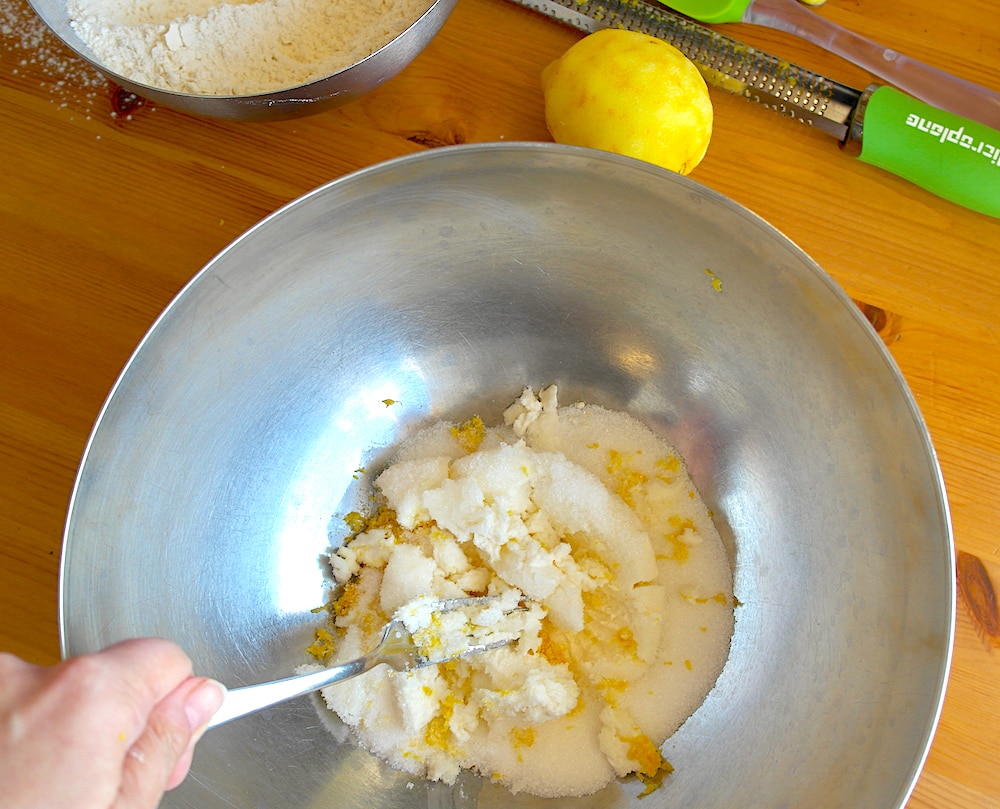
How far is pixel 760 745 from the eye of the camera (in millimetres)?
776

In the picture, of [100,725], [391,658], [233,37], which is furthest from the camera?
[233,37]

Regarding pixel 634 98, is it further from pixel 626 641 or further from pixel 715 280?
pixel 626 641

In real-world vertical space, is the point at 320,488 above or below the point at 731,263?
below

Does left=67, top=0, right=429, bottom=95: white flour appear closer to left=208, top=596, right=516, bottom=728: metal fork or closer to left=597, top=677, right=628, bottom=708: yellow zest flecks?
left=208, top=596, right=516, bottom=728: metal fork

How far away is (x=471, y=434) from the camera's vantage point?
901 millimetres

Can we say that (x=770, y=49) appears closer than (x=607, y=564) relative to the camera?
No

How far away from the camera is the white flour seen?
850 mm

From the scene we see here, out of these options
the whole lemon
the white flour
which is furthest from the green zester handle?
the white flour

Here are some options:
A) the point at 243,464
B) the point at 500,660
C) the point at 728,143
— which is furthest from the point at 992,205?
the point at 243,464

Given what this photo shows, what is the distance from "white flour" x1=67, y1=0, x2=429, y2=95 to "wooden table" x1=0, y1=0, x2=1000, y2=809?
101mm

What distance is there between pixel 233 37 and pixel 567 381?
1.76 ft

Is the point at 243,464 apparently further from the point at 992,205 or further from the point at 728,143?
the point at 992,205

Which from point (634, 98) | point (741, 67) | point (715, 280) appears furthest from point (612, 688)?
point (741, 67)

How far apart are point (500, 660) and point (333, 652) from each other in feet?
0.62
